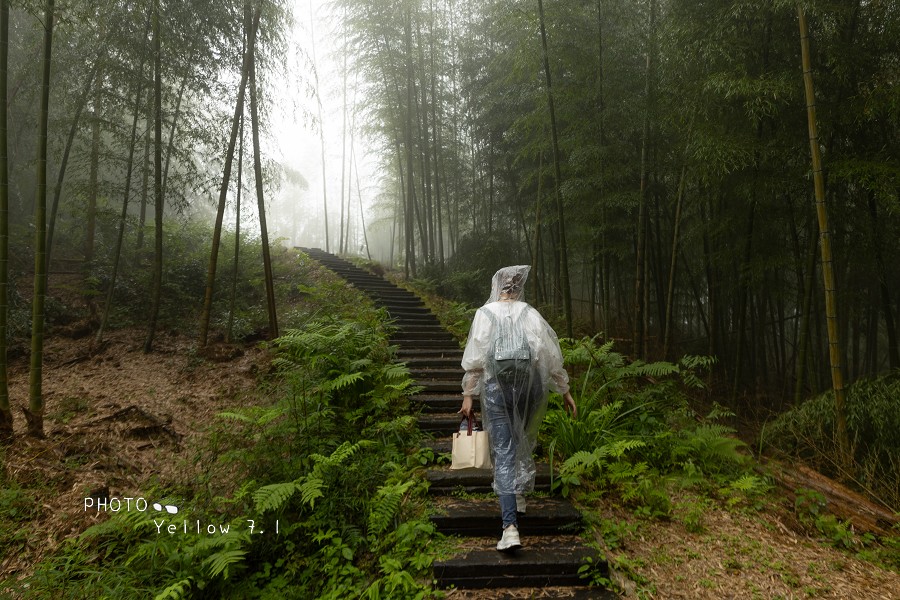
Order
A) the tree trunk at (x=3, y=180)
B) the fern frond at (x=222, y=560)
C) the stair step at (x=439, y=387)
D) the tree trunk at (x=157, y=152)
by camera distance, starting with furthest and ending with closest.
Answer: the tree trunk at (x=157, y=152)
the stair step at (x=439, y=387)
the tree trunk at (x=3, y=180)
the fern frond at (x=222, y=560)

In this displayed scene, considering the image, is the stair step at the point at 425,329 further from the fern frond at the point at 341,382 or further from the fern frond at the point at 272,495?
the fern frond at the point at 272,495

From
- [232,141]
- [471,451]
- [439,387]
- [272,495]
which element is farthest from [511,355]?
[232,141]

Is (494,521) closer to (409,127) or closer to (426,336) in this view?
(426,336)

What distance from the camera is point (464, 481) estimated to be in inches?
122

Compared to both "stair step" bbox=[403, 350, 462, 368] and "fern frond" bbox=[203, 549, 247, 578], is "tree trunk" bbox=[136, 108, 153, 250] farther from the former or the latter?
"fern frond" bbox=[203, 549, 247, 578]

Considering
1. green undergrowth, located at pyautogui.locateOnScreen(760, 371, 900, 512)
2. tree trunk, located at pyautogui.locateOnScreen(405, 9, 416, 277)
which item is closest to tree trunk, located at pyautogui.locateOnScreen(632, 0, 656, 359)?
green undergrowth, located at pyautogui.locateOnScreen(760, 371, 900, 512)

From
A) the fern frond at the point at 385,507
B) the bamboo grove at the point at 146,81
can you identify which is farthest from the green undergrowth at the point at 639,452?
the bamboo grove at the point at 146,81

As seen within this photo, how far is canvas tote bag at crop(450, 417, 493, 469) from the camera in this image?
240 centimetres

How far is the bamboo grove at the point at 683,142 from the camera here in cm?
418

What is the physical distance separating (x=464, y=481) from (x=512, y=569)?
2.72 ft

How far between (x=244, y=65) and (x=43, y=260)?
12.7 feet

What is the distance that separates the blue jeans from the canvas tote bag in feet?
0.50

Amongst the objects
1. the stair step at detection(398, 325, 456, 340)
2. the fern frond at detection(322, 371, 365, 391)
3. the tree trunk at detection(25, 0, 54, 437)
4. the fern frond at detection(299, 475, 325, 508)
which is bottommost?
the fern frond at detection(299, 475, 325, 508)

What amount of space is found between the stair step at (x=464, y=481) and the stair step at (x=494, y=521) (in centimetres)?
24
